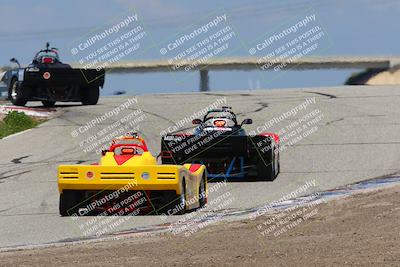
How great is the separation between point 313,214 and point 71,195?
3401 millimetres

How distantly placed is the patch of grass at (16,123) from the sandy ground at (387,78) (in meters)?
65.5

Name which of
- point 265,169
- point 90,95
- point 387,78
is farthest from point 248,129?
point 387,78

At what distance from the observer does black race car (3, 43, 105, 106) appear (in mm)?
29812

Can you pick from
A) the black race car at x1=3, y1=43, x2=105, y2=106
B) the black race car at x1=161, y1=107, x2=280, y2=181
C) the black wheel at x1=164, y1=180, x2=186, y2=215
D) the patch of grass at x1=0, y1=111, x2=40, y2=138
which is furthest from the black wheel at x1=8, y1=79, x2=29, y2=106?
the black wheel at x1=164, y1=180, x2=186, y2=215

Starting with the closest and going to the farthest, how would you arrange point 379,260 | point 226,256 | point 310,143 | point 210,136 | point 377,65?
point 379,260 → point 226,256 → point 210,136 → point 310,143 → point 377,65

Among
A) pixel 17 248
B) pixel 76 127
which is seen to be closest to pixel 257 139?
pixel 17 248

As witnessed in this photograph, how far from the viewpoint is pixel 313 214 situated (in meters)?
11.9

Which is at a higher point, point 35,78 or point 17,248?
point 35,78

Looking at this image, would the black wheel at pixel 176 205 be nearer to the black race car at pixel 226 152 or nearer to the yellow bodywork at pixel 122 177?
the yellow bodywork at pixel 122 177

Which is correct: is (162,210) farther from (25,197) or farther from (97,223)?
(25,197)

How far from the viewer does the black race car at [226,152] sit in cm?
1680

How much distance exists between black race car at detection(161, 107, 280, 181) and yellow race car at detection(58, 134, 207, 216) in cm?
291

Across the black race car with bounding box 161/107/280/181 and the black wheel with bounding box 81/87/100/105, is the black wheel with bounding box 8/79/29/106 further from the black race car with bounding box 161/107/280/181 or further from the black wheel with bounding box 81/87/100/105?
the black race car with bounding box 161/107/280/181

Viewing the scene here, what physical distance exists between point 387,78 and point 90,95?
230 ft
